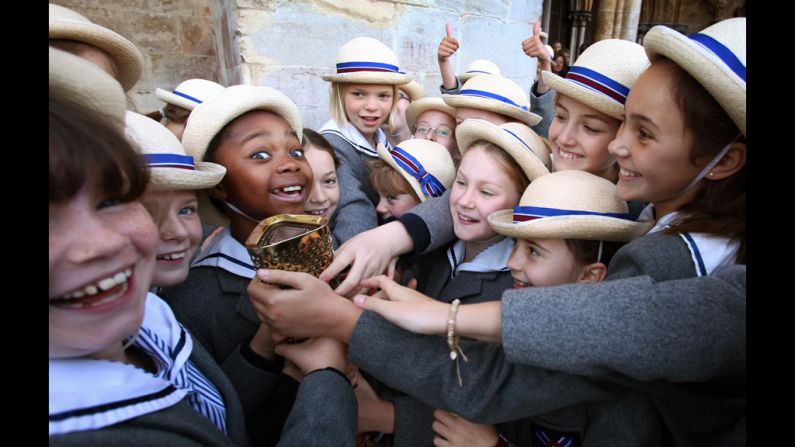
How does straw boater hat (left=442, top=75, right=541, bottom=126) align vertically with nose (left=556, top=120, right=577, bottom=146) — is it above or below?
above

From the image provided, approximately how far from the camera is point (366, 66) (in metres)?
3.06

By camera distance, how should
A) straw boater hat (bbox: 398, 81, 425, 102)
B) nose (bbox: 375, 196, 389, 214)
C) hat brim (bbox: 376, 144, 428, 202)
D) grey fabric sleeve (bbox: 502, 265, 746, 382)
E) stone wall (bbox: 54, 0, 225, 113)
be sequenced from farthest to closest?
stone wall (bbox: 54, 0, 225, 113) → straw boater hat (bbox: 398, 81, 425, 102) → nose (bbox: 375, 196, 389, 214) → hat brim (bbox: 376, 144, 428, 202) → grey fabric sleeve (bbox: 502, 265, 746, 382)

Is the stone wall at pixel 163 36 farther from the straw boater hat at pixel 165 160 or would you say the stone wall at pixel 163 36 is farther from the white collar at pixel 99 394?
the white collar at pixel 99 394

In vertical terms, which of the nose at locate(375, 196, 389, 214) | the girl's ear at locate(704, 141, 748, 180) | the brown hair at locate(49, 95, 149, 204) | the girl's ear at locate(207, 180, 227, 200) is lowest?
the nose at locate(375, 196, 389, 214)

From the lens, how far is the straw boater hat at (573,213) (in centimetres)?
140

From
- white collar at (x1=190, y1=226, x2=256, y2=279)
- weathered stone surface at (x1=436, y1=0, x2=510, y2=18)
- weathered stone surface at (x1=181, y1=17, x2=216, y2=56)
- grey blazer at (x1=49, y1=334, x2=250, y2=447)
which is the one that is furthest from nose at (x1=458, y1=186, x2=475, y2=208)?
weathered stone surface at (x1=181, y1=17, x2=216, y2=56)

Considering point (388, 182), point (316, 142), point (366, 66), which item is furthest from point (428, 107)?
point (316, 142)

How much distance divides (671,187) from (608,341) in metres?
0.60

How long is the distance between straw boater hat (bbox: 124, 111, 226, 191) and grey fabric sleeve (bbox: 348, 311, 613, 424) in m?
0.68

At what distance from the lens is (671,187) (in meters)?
1.27

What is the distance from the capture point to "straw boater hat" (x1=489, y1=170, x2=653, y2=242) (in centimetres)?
140

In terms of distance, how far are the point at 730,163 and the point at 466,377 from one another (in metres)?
0.95

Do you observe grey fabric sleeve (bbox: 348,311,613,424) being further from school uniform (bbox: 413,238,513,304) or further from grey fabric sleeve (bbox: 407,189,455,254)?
grey fabric sleeve (bbox: 407,189,455,254)
